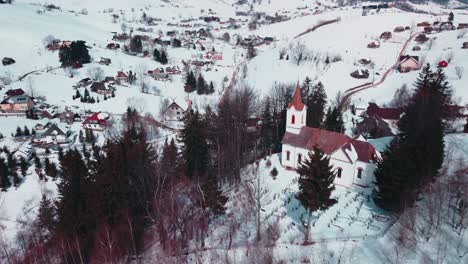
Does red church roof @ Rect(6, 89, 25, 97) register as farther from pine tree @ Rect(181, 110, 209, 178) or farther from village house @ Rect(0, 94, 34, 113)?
pine tree @ Rect(181, 110, 209, 178)

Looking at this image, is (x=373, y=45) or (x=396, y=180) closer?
(x=396, y=180)

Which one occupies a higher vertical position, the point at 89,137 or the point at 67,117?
the point at 67,117

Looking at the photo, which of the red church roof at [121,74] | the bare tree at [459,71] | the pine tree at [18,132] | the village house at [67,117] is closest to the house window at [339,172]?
the bare tree at [459,71]

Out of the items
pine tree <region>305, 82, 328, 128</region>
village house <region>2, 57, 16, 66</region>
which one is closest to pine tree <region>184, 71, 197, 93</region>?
pine tree <region>305, 82, 328, 128</region>

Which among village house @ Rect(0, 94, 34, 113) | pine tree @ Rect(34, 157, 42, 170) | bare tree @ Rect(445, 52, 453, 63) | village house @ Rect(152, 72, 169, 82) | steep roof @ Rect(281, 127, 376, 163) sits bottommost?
pine tree @ Rect(34, 157, 42, 170)

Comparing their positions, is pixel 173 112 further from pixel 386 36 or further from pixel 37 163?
pixel 386 36

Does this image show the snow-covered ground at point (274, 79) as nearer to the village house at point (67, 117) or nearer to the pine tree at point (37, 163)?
the village house at point (67, 117)

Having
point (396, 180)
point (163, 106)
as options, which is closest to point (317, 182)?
point (396, 180)

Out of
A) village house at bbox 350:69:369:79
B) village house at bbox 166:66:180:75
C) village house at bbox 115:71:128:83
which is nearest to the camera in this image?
village house at bbox 350:69:369:79
